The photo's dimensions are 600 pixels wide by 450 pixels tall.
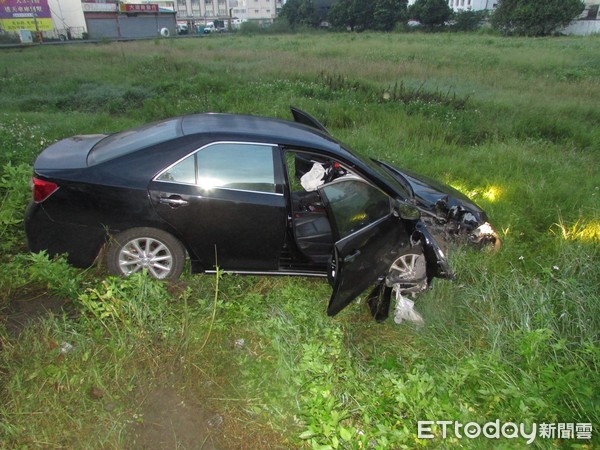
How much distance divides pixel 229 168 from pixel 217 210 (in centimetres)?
38

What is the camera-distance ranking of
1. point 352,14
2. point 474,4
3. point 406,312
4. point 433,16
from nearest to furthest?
point 406,312, point 433,16, point 352,14, point 474,4

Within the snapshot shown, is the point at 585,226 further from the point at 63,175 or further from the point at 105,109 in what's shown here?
the point at 105,109

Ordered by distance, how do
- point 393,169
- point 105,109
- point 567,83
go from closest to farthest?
point 393,169 < point 105,109 < point 567,83

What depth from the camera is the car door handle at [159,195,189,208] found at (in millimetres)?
3345

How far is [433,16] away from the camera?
1897 inches

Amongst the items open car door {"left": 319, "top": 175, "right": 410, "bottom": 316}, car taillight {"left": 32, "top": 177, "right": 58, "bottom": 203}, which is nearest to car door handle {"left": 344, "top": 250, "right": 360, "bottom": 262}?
open car door {"left": 319, "top": 175, "right": 410, "bottom": 316}

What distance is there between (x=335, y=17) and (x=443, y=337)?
56.4 meters

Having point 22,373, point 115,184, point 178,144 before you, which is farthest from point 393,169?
point 22,373

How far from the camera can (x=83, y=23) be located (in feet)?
137

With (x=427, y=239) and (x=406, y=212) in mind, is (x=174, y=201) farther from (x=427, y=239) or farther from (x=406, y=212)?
(x=427, y=239)

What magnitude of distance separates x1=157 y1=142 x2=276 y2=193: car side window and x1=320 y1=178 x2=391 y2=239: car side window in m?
0.57

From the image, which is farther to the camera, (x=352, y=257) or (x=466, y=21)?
(x=466, y=21)

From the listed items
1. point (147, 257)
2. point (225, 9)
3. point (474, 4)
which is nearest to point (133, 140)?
point (147, 257)

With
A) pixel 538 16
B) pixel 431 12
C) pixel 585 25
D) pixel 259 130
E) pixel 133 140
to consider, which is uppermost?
pixel 431 12
